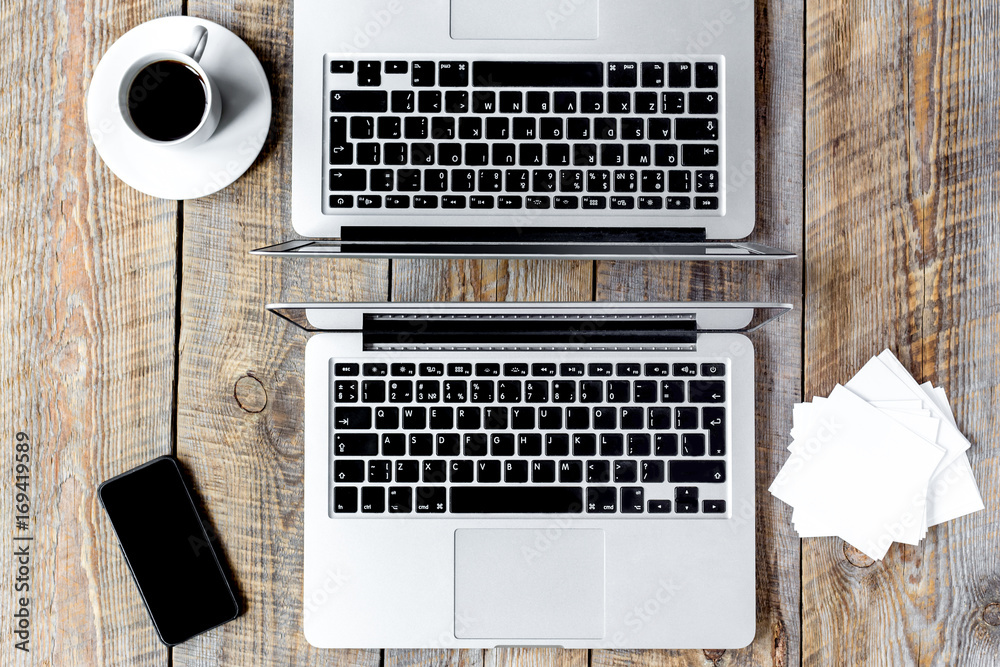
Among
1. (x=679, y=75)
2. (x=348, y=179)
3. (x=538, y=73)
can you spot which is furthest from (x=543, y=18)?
(x=348, y=179)

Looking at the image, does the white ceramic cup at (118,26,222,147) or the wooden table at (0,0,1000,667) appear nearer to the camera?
the white ceramic cup at (118,26,222,147)

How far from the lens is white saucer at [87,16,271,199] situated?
2.65 ft

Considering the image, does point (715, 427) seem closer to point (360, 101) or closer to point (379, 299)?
point (379, 299)

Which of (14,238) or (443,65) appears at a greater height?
(443,65)

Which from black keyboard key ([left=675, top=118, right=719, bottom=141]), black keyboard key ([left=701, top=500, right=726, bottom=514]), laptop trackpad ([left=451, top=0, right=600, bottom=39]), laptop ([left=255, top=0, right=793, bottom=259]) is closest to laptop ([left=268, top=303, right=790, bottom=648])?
black keyboard key ([left=701, top=500, right=726, bottom=514])

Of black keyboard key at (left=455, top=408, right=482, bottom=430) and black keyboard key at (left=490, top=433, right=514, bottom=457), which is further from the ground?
black keyboard key at (left=455, top=408, right=482, bottom=430)

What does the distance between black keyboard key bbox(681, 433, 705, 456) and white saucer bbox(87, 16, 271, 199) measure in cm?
64

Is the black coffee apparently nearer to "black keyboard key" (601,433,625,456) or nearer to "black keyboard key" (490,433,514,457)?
"black keyboard key" (490,433,514,457)

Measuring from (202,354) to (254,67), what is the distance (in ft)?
1.23

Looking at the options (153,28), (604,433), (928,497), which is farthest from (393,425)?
(928,497)

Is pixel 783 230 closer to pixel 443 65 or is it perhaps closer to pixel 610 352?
pixel 610 352

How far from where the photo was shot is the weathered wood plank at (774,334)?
2.78 ft

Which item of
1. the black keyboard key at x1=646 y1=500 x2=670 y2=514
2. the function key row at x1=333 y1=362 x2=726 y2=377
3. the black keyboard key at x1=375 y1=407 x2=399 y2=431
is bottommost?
the black keyboard key at x1=646 y1=500 x2=670 y2=514

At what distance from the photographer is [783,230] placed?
851 mm
